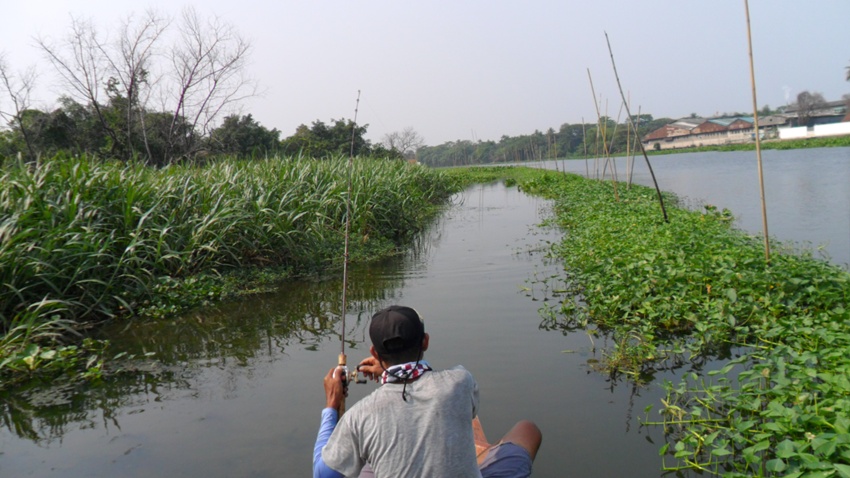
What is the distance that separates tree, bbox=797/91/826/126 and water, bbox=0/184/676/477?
74.7 metres

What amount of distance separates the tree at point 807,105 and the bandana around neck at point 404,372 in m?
78.0

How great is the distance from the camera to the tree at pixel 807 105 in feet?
225

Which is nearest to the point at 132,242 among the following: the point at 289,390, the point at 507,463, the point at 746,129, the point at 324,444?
the point at 289,390

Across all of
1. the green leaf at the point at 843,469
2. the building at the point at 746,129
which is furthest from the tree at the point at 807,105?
the green leaf at the point at 843,469

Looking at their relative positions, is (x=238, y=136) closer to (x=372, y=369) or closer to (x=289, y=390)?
(x=289, y=390)

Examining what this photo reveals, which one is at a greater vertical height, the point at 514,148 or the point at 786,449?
the point at 514,148

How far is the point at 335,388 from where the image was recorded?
2299 millimetres

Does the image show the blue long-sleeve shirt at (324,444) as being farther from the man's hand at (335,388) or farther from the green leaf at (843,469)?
the green leaf at (843,469)

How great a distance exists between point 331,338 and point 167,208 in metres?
3.08

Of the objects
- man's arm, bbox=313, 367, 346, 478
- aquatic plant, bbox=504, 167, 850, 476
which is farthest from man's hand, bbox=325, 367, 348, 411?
aquatic plant, bbox=504, 167, 850, 476

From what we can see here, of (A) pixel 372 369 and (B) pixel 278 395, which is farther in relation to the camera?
(B) pixel 278 395

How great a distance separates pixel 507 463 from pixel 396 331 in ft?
2.67

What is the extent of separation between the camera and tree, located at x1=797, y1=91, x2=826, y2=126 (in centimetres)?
6844

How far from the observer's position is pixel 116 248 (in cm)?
670
